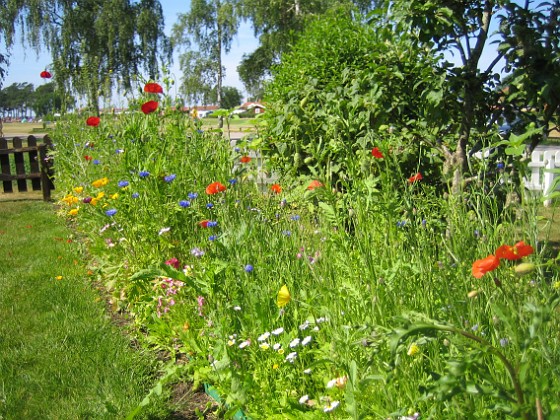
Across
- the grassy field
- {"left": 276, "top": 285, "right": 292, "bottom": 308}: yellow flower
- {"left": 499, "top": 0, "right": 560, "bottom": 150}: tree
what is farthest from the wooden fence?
{"left": 276, "top": 285, "right": 292, "bottom": 308}: yellow flower

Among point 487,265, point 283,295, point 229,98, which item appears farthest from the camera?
point 229,98

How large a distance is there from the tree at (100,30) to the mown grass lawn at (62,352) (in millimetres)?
22159

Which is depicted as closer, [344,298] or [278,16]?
[344,298]

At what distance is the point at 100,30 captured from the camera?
91.1 ft

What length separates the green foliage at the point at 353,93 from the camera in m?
3.88

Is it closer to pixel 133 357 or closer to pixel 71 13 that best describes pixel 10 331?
pixel 133 357

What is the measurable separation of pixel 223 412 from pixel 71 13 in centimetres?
2779

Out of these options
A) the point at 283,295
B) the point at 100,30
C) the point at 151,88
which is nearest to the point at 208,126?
the point at 151,88

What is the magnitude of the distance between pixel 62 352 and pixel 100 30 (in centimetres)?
2729

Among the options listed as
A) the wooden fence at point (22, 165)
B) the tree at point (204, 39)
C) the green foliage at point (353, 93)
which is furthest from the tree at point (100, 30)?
the green foliage at point (353, 93)

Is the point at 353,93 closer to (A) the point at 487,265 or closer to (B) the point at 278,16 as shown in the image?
(A) the point at 487,265

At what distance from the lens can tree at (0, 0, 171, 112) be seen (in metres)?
26.2

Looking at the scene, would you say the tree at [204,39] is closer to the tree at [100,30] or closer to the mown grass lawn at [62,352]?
the tree at [100,30]

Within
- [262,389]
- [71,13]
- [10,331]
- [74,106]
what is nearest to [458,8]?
[262,389]
